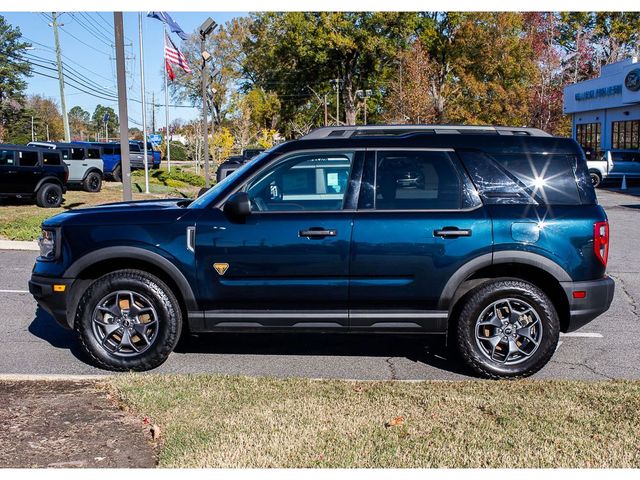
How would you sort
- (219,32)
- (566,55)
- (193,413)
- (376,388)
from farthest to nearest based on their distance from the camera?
(219,32) < (566,55) < (376,388) < (193,413)

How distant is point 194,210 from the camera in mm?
5512

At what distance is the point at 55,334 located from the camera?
269 inches

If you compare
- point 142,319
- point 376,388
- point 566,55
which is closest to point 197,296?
point 142,319

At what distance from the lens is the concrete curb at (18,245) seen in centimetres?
1304

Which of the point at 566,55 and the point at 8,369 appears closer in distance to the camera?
the point at 8,369

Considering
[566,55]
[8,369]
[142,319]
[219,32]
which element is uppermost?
[219,32]

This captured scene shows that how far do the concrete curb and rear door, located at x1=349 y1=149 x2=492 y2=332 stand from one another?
939cm

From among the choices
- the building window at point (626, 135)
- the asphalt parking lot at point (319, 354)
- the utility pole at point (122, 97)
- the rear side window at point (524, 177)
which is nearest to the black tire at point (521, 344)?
the asphalt parking lot at point (319, 354)

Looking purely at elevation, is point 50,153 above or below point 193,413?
above

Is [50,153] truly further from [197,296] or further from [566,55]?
[566,55]

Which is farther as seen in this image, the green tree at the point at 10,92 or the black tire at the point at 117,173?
the green tree at the point at 10,92

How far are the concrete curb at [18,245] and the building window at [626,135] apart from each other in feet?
118

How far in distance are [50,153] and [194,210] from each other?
1589 cm

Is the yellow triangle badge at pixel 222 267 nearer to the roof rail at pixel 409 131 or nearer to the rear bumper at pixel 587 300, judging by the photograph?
the roof rail at pixel 409 131
